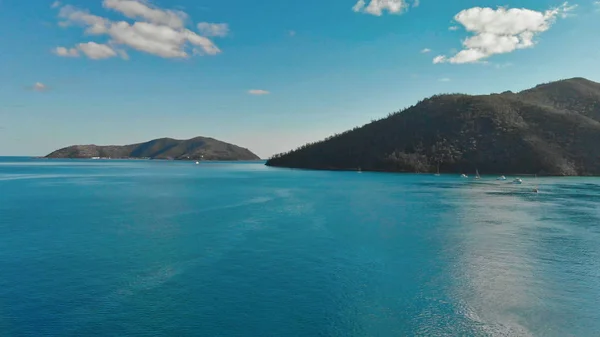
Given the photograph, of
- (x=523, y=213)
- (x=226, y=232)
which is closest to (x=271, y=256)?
(x=226, y=232)

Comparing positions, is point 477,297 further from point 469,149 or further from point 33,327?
point 469,149

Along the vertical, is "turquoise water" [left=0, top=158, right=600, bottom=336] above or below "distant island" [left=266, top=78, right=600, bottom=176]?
below

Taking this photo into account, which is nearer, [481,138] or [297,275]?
[297,275]

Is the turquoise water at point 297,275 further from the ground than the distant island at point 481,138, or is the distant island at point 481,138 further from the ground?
the distant island at point 481,138

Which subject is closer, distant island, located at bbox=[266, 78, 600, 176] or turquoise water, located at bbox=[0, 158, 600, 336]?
turquoise water, located at bbox=[0, 158, 600, 336]

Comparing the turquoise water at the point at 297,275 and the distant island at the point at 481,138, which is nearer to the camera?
the turquoise water at the point at 297,275
